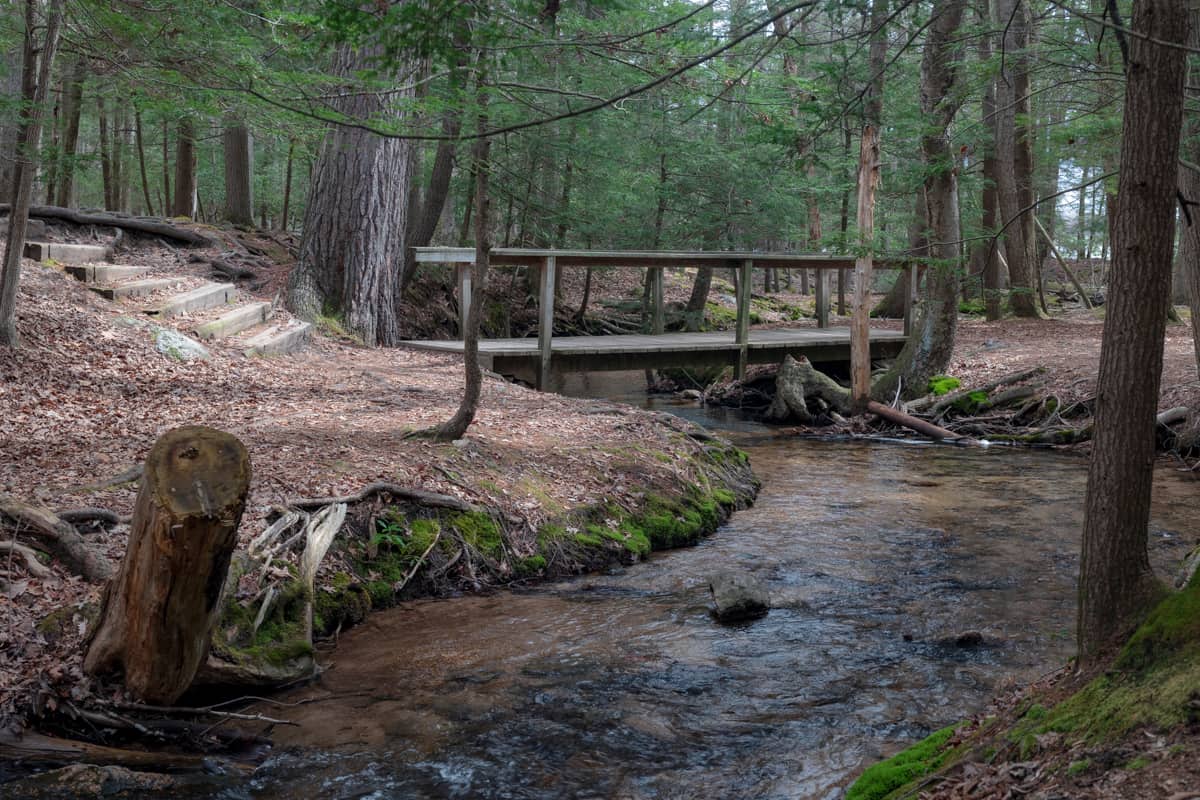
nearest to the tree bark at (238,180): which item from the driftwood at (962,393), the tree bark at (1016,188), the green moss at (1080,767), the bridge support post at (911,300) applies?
the bridge support post at (911,300)

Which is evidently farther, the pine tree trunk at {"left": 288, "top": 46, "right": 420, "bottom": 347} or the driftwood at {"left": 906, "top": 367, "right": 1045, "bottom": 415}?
the driftwood at {"left": 906, "top": 367, "right": 1045, "bottom": 415}

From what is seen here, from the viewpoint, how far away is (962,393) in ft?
46.2

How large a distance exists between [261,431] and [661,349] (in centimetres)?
829

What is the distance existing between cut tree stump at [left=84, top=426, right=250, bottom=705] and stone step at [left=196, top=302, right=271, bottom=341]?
7.24 meters

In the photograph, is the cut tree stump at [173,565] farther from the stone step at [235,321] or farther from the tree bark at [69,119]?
the stone step at [235,321]

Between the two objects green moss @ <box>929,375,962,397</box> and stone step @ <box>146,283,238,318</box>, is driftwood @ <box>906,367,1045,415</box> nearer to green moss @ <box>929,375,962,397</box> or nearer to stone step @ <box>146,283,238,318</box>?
green moss @ <box>929,375,962,397</box>

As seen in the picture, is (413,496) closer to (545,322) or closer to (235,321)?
(235,321)

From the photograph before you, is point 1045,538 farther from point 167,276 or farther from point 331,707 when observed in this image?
point 167,276

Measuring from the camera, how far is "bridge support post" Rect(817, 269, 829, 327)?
1878cm

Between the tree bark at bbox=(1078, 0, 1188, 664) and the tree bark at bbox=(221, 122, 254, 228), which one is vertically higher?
the tree bark at bbox=(221, 122, 254, 228)

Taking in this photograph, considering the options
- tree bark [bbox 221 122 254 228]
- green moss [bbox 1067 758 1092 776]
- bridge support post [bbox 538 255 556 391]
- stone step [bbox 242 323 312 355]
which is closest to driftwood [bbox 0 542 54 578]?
green moss [bbox 1067 758 1092 776]

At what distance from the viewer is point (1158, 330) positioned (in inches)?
132

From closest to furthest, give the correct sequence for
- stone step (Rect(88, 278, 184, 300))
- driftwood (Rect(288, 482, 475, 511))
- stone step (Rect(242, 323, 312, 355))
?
driftwood (Rect(288, 482, 475, 511)) → stone step (Rect(88, 278, 184, 300)) → stone step (Rect(242, 323, 312, 355))

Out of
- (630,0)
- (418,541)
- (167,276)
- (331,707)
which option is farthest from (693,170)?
(331,707)
